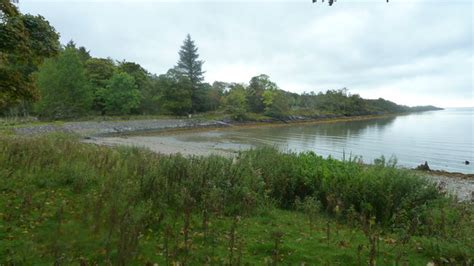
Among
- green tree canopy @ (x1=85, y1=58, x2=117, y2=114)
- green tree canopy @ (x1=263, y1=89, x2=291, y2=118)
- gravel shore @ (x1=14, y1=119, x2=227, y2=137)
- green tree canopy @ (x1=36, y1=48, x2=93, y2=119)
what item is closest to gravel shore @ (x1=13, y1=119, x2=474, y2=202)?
gravel shore @ (x1=14, y1=119, x2=227, y2=137)

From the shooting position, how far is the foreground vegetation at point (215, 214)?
3.48 meters

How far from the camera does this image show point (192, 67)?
204 feet

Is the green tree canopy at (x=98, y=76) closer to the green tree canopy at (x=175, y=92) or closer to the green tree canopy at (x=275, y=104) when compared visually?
the green tree canopy at (x=175, y=92)

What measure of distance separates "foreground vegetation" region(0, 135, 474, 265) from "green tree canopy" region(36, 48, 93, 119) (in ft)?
125

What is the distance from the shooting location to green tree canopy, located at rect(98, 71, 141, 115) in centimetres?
4700

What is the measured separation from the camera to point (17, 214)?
4.42 metres

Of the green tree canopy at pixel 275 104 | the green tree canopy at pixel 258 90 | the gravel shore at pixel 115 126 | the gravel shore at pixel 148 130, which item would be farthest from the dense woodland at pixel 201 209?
the green tree canopy at pixel 258 90

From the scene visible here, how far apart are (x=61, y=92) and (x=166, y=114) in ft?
60.0

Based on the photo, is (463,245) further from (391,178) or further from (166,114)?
(166,114)

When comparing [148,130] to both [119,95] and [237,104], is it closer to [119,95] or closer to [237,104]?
[119,95]

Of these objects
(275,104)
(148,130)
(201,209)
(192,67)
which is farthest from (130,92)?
(201,209)

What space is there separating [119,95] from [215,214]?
45550mm

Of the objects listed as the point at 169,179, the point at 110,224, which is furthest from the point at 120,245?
the point at 169,179

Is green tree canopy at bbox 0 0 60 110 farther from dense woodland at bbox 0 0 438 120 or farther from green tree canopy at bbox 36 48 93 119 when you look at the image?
green tree canopy at bbox 36 48 93 119
